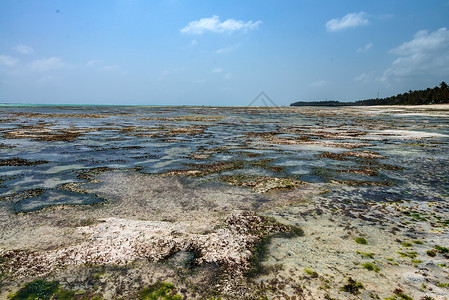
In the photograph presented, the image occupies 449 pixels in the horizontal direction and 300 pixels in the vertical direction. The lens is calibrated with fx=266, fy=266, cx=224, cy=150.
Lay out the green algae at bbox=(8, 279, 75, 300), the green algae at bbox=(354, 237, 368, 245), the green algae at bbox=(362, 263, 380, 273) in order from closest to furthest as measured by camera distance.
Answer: the green algae at bbox=(8, 279, 75, 300), the green algae at bbox=(362, 263, 380, 273), the green algae at bbox=(354, 237, 368, 245)

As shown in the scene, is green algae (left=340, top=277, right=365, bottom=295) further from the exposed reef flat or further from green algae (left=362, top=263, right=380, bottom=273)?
green algae (left=362, top=263, right=380, bottom=273)

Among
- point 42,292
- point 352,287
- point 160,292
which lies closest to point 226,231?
point 160,292

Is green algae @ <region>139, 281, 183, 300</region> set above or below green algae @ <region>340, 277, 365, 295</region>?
below

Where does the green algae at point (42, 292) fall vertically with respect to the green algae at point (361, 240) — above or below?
below

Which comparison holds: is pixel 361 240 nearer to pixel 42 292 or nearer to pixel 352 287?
pixel 352 287

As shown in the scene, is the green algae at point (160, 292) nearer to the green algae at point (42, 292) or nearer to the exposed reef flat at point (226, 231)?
Result: the exposed reef flat at point (226, 231)

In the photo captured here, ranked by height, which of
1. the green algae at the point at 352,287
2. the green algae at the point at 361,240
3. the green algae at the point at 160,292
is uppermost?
the green algae at the point at 361,240

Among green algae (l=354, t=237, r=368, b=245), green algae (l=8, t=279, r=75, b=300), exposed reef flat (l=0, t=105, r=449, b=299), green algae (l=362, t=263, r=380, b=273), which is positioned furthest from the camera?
green algae (l=354, t=237, r=368, b=245)

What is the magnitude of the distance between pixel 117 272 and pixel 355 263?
93.2 inches

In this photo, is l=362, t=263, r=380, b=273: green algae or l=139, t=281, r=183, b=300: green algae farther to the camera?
l=362, t=263, r=380, b=273: green algae

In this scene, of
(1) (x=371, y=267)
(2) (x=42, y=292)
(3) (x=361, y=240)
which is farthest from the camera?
(3) (x=361, y=240)

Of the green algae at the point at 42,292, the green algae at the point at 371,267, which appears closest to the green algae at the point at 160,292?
the green algae at the point at 42,292

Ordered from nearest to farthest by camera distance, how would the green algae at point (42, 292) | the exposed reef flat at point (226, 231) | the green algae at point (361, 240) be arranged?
the green algae at point (42, 292) < the exposed reef flat at point (226, 231) < the green algae at point (361, 240)

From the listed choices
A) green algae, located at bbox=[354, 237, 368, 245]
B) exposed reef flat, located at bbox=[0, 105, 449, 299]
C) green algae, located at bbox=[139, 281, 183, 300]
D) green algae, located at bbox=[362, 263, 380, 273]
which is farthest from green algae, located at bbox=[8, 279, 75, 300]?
green algae, located at bbox=[354, 237, 368, 245]
